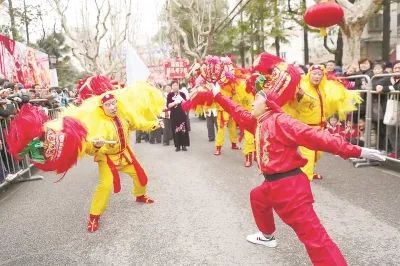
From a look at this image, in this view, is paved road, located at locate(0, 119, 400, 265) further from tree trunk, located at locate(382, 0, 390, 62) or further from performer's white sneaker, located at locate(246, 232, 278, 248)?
tree trunk, located at locate(382, 0, 390, 62)

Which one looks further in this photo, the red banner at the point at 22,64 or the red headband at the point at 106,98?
the red banner at the point at 22,64

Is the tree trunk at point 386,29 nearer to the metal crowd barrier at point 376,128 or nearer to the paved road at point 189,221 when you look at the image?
the metal crowd barrier at point 376,128

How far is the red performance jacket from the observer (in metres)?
2.87

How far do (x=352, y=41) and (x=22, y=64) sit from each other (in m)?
9.54

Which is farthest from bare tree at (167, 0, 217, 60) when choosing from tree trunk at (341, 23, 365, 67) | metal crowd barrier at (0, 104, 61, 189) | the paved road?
the paved road

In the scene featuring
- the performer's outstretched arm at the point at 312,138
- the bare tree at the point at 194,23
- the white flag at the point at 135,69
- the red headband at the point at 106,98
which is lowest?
the performer's outstretched arm at the point at 312,138

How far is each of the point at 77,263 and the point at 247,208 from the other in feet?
6.86

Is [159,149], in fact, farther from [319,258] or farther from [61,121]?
[319,258]

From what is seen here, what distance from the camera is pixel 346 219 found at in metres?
4.50

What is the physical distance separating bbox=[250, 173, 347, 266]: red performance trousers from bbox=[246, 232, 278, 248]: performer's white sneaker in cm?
62

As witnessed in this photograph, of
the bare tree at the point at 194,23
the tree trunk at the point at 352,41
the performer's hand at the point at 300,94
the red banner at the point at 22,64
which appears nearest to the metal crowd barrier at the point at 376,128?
the performer's hand at the point at 300,94

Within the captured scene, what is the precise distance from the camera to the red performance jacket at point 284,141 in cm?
287

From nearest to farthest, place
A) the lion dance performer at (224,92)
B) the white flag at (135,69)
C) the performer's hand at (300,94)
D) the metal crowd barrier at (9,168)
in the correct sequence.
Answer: the lion dance performer at (224,92) → the performer's hand at (300,94) → the white flag at (135,69) → the metal crowd barrier at (9,168)

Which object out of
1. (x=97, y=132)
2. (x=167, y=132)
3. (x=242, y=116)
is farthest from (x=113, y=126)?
(x=167, y=132)
